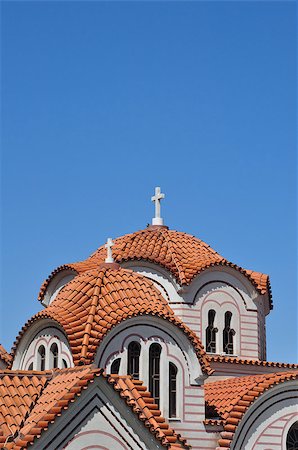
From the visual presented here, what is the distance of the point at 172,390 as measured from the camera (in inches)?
861

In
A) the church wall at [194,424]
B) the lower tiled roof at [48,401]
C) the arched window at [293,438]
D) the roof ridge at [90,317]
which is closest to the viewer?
the lower tiled roof at [48,401]

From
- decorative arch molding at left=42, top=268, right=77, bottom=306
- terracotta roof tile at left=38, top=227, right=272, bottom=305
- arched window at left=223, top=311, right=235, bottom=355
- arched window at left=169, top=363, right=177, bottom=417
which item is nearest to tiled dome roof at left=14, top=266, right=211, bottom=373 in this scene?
arched window at left=169, top=363, right=177, bottom=417

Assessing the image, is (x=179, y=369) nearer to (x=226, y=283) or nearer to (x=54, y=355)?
(x=54, y=355)

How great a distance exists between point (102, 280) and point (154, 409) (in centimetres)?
432

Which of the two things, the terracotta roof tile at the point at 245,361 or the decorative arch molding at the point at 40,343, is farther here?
the terracotta roof tile at the point at 245,361

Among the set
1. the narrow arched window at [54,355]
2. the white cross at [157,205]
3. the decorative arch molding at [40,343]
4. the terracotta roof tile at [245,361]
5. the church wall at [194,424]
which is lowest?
the church wall at [194,424]

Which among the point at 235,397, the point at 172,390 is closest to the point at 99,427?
the point at 172,390

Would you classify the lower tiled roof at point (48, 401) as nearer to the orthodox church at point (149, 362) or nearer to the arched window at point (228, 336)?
the orthodox church at point (149, 362)

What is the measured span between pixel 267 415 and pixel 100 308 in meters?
5.17

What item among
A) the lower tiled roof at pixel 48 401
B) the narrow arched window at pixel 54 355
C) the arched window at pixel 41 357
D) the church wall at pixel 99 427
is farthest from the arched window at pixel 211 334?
the church wall at pixel 99 427

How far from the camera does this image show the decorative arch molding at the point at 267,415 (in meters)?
22.0

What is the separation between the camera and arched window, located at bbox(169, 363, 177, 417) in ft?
71.5

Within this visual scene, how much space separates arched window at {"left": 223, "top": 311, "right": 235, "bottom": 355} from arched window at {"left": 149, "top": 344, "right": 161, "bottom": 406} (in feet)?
19.2

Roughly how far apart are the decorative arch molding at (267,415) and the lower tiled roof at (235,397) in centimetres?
18
